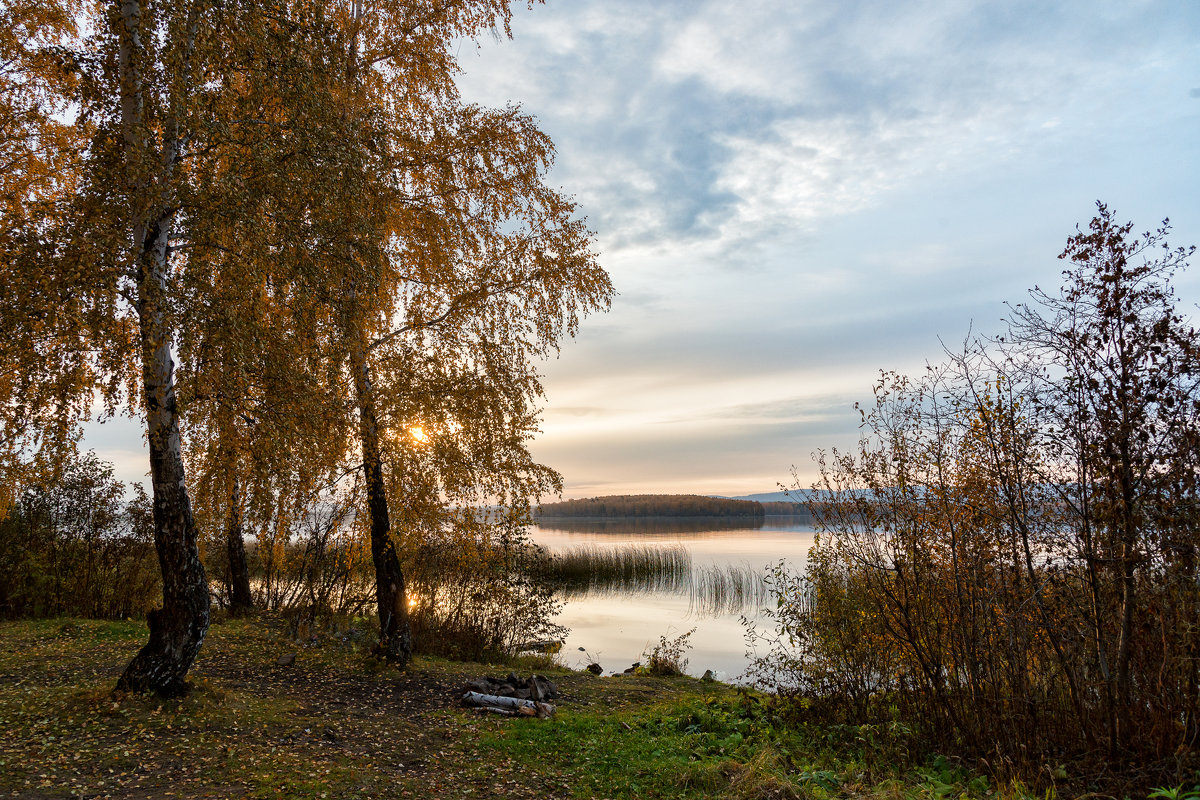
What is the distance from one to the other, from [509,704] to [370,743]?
2.15 m

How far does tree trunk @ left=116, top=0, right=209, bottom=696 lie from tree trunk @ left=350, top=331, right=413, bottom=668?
8.70 feet

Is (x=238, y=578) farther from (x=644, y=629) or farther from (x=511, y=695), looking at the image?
(x=644, y=629)

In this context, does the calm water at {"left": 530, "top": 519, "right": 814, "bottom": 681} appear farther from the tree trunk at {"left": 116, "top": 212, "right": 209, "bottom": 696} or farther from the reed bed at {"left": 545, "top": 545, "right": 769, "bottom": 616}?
the tree trunk at {"left": 116, "top": 212, "right": 209, "bottom": 696}

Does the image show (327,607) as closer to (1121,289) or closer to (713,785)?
(713,785)

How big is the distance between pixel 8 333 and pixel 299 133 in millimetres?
3417

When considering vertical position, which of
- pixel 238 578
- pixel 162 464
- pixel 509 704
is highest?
pixel 162 464

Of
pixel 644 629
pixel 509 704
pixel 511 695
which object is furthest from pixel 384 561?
pixel 644 629

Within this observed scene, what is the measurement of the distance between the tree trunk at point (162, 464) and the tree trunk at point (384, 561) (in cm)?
265

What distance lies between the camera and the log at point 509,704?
8164mm

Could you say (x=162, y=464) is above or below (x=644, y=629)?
above

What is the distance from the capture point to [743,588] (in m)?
21.8

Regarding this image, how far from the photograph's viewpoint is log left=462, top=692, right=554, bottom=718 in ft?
26.8

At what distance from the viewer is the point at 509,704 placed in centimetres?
837

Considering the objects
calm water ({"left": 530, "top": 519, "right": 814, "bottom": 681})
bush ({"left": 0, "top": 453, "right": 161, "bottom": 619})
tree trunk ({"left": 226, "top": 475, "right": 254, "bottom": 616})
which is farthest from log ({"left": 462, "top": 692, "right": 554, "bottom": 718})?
bush ({"left": 0, "top": 453, "right": 161, "bottom": 619})
